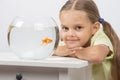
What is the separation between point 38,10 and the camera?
136 centimetres

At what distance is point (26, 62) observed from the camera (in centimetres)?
79

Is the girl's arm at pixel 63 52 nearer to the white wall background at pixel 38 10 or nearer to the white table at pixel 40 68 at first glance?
the white table at pixel 40 68

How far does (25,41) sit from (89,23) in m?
0.29

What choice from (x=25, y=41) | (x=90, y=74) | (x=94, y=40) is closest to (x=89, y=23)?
(x=94, y=40)

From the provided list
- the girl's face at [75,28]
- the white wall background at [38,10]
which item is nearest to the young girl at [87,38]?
the girl's face at [75,28]

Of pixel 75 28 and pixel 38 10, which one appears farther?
pixel 38 10

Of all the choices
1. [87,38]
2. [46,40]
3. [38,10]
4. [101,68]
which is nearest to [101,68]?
[101,68]

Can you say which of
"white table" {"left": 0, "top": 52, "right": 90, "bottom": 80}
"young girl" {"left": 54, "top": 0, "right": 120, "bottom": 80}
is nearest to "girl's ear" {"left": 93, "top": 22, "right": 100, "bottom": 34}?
"young girl" {"left": 54, "top": 0, "right": 120, "bottom": 80}

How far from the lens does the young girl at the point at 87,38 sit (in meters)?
0.95

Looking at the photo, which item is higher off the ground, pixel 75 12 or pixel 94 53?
pixel 75 12

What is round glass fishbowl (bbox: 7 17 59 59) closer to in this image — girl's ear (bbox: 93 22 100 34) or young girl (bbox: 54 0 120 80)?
young girl (bbox: 54 0 120 80)

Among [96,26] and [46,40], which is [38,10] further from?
[46,40]

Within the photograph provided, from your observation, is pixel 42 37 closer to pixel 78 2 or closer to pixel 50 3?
pixel 78 2

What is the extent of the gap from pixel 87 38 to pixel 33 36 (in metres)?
0.27
